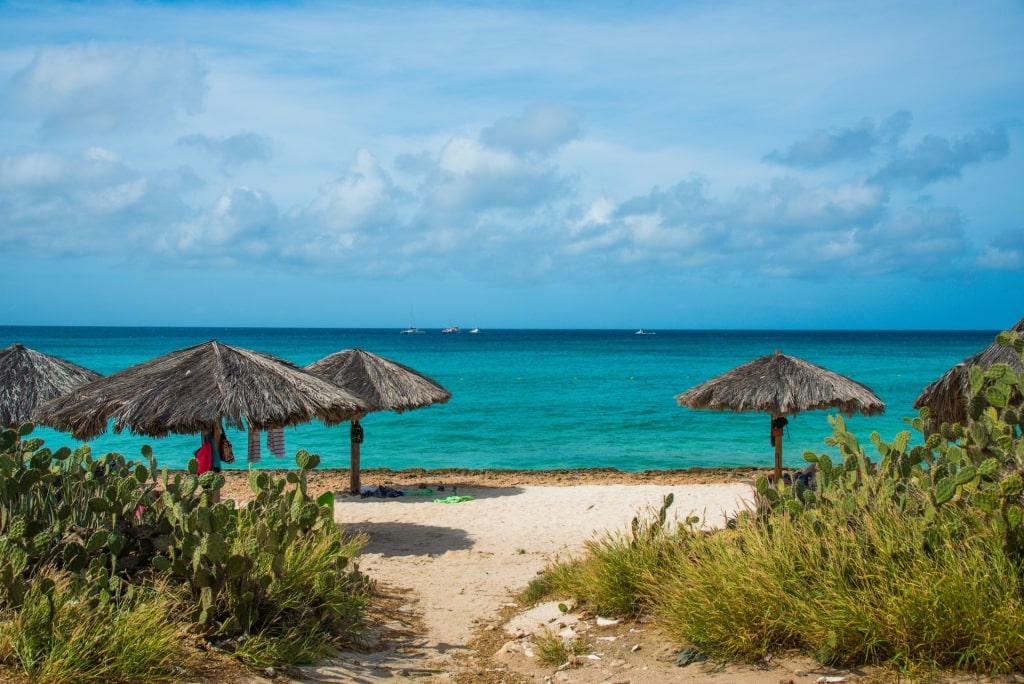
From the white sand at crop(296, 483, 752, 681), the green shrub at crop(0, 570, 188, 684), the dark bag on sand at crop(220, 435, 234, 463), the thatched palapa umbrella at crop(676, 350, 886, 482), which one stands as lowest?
the white sand at crop(296, 483, 752, 681)

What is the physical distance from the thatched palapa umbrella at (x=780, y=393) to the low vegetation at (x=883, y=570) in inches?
293

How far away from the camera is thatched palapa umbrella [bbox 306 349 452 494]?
13242 millimetres

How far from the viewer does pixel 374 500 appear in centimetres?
1330

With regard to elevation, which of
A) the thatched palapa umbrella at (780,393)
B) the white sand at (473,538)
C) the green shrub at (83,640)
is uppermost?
the thatched palapa umbrella at (780,393)

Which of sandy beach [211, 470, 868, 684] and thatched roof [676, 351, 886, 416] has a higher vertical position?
thatched roof [676, 351, 886, 416]

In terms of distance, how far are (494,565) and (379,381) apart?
4.89 meters

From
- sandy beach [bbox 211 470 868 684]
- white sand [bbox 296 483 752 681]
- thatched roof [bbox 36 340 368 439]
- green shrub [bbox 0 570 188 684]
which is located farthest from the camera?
thatched roof [bbox 36 340 368 439]

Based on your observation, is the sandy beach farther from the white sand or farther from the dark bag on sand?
the dark bag on sand

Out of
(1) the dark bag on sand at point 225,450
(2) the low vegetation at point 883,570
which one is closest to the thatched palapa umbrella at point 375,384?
(1) the dark bag on sand at point 225,450

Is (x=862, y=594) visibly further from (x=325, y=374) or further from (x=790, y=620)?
(x=325, y=374)

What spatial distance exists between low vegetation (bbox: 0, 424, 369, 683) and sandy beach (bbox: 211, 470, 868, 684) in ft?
1.34

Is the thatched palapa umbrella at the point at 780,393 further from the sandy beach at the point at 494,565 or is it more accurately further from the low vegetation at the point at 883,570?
the low vegetation at the point at 883,570

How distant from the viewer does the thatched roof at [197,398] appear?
351 inches

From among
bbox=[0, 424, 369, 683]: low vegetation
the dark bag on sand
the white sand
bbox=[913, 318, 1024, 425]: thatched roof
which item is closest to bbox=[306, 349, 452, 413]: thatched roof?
the white sand
